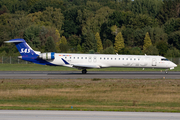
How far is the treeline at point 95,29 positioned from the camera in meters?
90.3

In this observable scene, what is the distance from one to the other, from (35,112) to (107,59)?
24.1m

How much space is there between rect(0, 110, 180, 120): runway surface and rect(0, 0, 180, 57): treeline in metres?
57.8

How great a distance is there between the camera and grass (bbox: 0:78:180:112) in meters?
18.9

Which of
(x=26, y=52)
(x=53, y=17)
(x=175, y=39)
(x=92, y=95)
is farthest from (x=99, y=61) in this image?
(x=53, y=17)

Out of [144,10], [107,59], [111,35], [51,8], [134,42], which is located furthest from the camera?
[144,10]

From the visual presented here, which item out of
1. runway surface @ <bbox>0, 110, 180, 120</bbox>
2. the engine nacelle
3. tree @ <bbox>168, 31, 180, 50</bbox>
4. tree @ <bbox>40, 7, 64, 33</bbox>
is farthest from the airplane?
tree @ <bbox>40, 7, 64, 33</bbox>

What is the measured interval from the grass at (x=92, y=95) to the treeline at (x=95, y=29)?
46.1m

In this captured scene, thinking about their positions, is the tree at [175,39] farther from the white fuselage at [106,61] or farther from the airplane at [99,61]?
the white fuselage at [106,61]

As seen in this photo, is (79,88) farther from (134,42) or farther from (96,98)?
(134,42)

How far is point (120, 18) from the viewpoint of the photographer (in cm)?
11638

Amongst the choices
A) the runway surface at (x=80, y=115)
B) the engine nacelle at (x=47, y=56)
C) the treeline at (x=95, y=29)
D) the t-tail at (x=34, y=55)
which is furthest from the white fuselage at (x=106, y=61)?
the treeline at (x=95, y=29)

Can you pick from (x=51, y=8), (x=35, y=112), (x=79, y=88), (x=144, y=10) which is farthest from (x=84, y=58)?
(x=144, y=10)

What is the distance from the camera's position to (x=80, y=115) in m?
15.8

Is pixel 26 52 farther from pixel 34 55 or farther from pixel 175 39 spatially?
pixel 175 39
